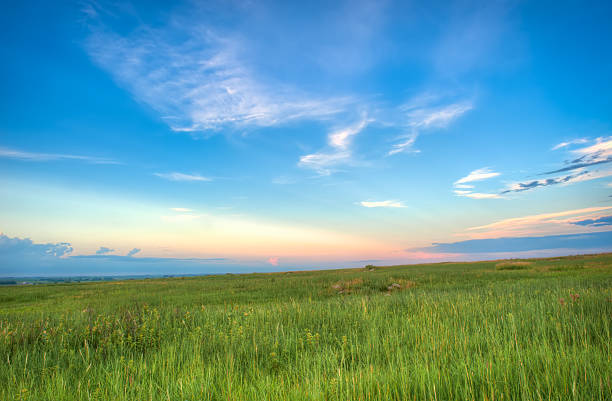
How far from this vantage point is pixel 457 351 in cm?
466

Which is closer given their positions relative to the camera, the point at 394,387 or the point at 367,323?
the point at 394,387

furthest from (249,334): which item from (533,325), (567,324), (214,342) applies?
(567,324)

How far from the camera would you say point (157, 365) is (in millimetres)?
5098

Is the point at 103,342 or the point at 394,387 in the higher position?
the point at 394,387

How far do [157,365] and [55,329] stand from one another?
190 inches

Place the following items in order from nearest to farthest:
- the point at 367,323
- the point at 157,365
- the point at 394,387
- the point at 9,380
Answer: the point at 394,387 < the point at 9,380 < the point at 157,365 < the point at 367,323

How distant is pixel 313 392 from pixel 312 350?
8.81 feet

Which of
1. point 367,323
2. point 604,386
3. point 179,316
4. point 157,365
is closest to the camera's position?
point 604,386

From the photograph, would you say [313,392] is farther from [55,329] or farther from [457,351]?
[55,329]

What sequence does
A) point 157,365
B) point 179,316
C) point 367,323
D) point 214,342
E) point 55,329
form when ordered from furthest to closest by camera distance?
point 179,316
point 55,329
point 367,323
point 214,342
point 157,365

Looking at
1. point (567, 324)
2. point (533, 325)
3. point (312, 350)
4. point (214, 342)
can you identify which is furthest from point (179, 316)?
point (567, 324)

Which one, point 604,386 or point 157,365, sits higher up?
point 604,386

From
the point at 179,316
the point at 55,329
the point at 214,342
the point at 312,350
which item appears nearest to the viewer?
the point at 312,350

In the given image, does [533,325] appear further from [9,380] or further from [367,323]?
[9,380]
